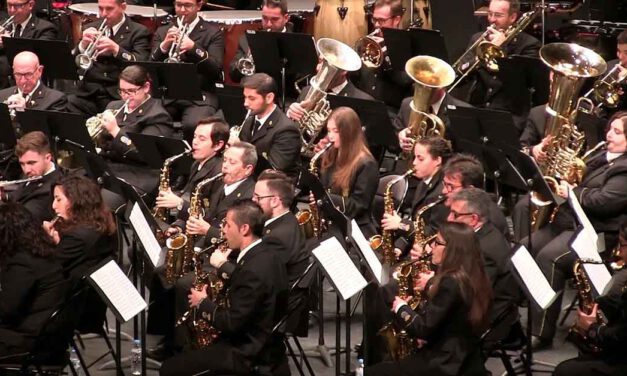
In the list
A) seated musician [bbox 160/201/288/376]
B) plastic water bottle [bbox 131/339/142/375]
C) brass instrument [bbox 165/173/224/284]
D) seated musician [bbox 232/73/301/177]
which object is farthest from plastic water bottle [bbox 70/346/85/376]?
seated musician [bbox 232/73/301/177]

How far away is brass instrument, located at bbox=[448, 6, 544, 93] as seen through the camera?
9.59 metres

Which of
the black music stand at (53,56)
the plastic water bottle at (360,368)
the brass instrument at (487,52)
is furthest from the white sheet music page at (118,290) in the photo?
the brass instrument at (487,52)

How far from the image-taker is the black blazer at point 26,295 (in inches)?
258

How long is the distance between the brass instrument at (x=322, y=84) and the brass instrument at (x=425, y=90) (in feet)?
1.84

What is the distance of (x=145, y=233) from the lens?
6863 millimetres

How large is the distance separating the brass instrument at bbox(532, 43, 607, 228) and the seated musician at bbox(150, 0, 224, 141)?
9.54ft

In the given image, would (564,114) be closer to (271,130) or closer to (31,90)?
(271,130)

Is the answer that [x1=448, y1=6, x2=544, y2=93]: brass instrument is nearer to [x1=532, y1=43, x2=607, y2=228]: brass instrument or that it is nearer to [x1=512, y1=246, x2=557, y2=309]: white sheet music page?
[x1=532, y1=43, x2=607, y2=228]: brass instrument

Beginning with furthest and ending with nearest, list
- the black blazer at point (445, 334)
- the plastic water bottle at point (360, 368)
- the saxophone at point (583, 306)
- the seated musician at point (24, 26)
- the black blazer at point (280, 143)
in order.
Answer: the seated musician at point (24, 26) → the black blazer at point (280, 143) → the plastic water bottle at point (360, 368) → the saxophone at point (583, 306) → the black blazer at point (445, 334)

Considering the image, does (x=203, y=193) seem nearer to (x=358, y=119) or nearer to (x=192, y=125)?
(x=358, y=119)

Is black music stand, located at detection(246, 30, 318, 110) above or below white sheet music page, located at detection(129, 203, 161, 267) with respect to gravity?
below

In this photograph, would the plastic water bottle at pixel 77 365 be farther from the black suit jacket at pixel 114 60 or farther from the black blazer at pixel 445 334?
the black suit jacket at pixel 114 60

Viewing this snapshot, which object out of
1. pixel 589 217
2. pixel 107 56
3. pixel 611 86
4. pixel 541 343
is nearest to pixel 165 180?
pixel 107 56

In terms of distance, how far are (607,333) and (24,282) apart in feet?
10.1
